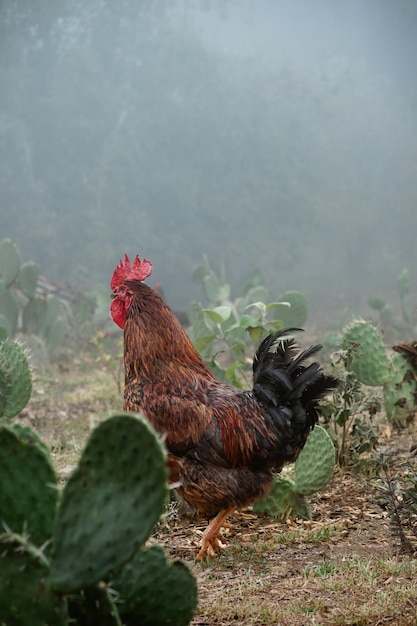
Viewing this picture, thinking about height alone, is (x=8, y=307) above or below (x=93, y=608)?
above

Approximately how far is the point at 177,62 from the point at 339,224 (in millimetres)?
6929

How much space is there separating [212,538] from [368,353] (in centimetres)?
224

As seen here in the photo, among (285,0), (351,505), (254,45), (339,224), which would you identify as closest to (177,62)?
(254,45)

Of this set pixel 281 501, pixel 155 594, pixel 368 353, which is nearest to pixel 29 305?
pixel 368 353

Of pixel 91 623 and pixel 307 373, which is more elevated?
pixel 307 373

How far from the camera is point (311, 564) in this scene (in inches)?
130

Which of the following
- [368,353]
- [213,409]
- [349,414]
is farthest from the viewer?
[368,353]

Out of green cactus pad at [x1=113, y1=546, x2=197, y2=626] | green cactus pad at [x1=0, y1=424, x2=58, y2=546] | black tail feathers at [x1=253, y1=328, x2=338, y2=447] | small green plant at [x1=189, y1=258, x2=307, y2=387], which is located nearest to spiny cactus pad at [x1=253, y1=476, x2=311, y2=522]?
black tail feathers at [x1=253, y1=328, x2=338, y2=447]

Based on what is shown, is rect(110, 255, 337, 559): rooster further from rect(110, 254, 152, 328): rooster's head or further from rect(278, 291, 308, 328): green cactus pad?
rect(278, 291, 308, 328): green cactus pad

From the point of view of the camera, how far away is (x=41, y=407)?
23.5 ft

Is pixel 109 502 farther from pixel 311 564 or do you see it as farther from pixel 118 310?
pixel 118 310

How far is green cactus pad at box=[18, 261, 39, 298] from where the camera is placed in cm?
938

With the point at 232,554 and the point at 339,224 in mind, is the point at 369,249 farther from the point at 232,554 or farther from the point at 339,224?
the point at 232,554

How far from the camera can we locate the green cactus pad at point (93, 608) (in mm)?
1799
